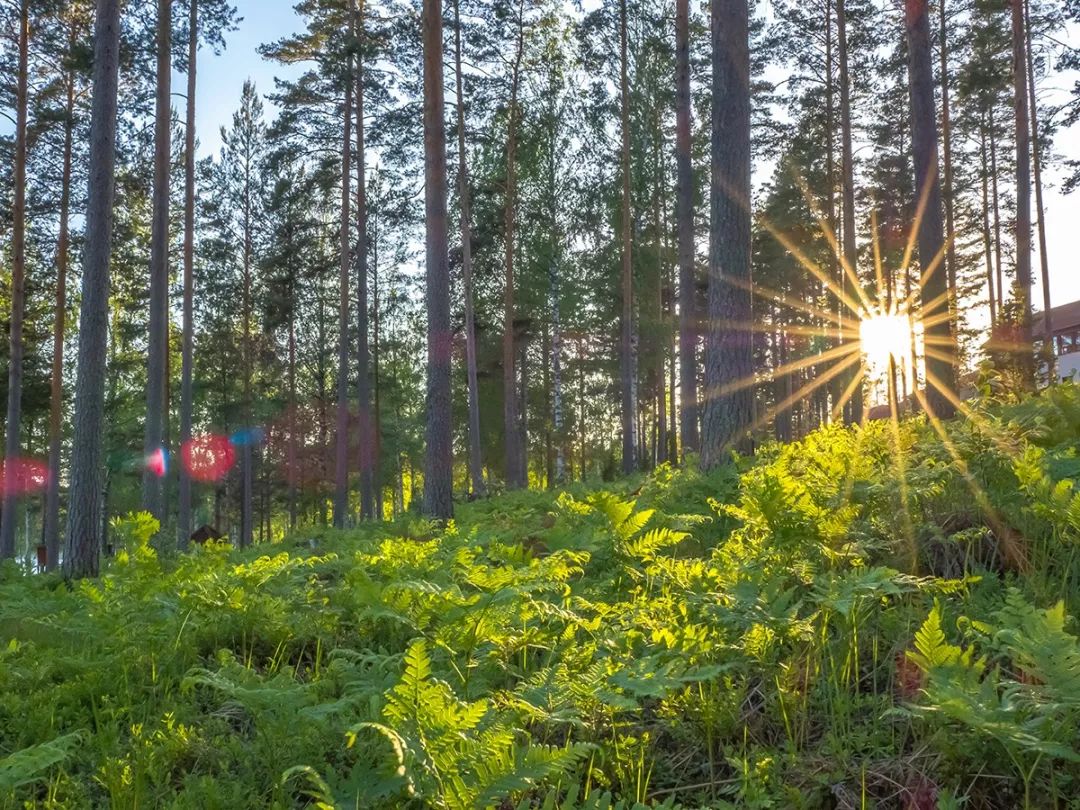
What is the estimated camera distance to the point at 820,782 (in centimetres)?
223

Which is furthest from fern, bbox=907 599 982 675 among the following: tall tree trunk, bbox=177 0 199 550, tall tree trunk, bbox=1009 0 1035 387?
tall tree trunk, bbox=177 0 199 550

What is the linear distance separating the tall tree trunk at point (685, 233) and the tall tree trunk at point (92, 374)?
9.55m

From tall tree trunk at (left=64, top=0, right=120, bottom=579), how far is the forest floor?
3227 millimetres

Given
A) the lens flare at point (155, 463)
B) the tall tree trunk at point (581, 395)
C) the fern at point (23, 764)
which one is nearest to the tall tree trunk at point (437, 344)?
the lens flare at point (155, 463)

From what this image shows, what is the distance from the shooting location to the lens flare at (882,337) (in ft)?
64.5

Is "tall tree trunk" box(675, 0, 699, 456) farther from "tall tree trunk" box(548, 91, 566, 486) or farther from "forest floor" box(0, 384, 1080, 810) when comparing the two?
"forest floor" box(0, 384, 1080, 810)

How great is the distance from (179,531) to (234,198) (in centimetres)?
1390

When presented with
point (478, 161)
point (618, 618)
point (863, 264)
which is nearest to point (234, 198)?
point (478, 161)

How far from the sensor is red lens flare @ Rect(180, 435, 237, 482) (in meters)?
32.2

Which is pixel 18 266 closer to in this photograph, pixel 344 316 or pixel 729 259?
pixel 344 316

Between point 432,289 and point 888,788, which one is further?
point 432,289

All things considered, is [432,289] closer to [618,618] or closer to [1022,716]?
[618,618]

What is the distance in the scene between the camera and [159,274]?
14633mm

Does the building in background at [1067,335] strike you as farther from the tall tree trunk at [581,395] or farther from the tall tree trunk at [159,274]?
the tall tree trunk at [159,274]
